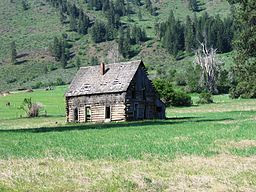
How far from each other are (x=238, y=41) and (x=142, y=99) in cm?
1400

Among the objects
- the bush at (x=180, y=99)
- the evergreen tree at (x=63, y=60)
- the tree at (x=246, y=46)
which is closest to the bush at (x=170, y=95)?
the bush at (x=180, y=99)

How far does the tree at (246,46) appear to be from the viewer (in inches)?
1748

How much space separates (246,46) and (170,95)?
33906 millimetres

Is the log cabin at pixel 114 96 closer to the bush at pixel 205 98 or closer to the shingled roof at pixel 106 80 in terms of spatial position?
the shingled roof at pixel 106 80

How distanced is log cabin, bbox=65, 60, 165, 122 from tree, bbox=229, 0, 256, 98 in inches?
453

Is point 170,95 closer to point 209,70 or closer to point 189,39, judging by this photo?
point 209,70

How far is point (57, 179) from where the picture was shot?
1379 cm

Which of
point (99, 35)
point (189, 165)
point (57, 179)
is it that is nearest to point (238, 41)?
point (189, 165)

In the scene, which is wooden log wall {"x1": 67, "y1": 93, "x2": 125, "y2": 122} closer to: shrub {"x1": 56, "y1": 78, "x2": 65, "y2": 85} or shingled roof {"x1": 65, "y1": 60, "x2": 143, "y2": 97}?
shingled roof {"x1": 65, "y1": 60, "x2": 143, "y2": 97}

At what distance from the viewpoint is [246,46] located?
45188 mm

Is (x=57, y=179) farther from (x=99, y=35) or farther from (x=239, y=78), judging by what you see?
(x=99, y=35)

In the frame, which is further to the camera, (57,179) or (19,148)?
(19,148)

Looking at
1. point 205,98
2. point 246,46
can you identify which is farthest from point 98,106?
point 205,98

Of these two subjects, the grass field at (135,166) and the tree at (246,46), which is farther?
the tree at (246,46)
